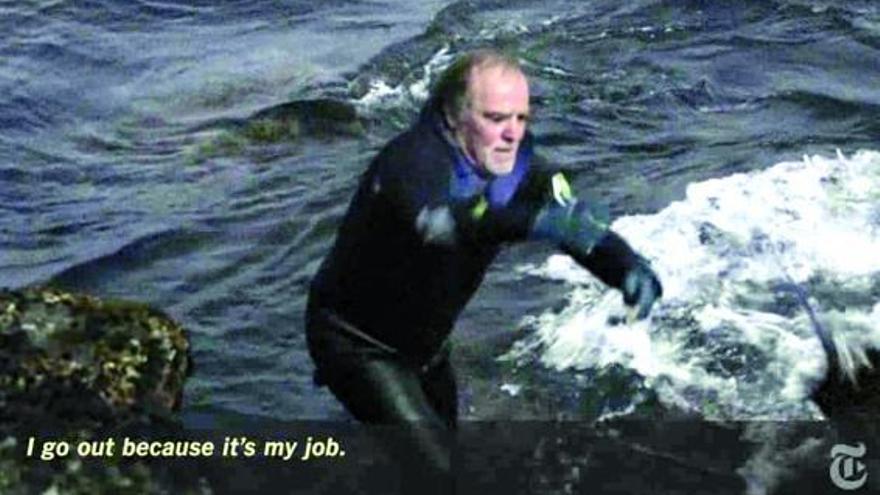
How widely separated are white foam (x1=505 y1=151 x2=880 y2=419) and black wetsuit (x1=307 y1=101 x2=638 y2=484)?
2.72 meters

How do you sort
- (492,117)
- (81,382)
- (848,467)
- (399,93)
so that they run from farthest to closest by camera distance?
(399,93) → (848,467) → (81,382) → (492,117)

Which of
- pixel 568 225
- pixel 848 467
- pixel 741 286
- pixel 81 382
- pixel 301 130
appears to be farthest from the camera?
pixel 301 130

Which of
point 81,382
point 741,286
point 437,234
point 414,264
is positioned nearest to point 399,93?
point 741,286

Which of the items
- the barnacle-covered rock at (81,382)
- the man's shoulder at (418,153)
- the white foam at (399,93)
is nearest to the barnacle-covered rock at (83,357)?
the barnacle-covered rock at (81,382)

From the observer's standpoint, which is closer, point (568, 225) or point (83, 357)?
point (568, 225)

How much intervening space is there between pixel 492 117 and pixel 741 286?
4.77 m

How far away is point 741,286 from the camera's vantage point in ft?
34.8

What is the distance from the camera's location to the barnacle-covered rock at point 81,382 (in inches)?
263

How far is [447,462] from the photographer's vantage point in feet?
22.5

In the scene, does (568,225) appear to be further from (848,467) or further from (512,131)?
(848,467)

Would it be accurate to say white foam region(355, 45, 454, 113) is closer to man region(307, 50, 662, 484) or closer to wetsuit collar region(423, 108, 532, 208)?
man region(307, 50, 662, 484)

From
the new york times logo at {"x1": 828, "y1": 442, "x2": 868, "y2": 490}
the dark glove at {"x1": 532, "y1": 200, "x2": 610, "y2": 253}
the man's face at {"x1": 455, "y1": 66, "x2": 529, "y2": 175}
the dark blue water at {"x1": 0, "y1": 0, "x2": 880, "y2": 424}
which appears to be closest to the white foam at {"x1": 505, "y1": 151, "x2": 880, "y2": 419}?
the dark blue water at {"x1": 0, "y1": 0, "x2": 880, "y2": 424}

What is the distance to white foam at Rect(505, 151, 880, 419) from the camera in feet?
31.2

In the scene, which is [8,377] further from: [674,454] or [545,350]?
[545,350]
